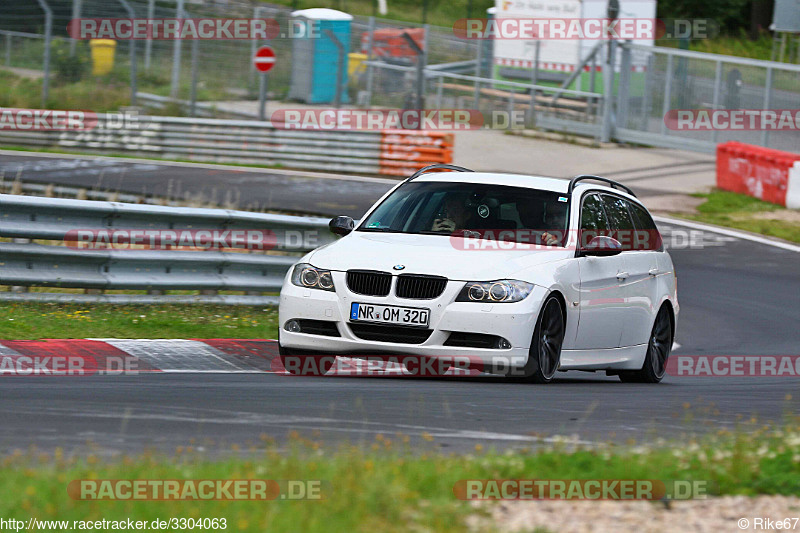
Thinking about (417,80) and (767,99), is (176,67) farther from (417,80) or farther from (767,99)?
(767,99)

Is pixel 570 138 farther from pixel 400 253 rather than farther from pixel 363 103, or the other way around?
pixel 400 253

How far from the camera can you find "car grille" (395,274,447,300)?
8.12 meters

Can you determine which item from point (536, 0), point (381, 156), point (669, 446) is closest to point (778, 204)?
point (381, 156)

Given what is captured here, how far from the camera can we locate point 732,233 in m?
20.6

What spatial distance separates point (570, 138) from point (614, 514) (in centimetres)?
2758

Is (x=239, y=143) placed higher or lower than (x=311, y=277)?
lower

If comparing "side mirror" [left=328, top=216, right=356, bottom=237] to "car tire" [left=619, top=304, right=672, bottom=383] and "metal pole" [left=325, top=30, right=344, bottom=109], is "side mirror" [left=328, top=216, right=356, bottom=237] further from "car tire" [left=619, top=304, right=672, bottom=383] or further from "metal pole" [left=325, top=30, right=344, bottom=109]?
"metal pole" [left=325, top=30, right=344, bottom=109]

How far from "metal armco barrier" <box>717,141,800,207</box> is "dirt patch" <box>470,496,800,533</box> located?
1855 cm

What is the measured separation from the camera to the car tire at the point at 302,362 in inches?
340

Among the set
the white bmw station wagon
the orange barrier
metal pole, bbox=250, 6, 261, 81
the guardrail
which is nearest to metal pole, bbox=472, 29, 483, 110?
metal pole, bbox=250, 6, 261, 81

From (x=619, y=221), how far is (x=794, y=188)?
13.5 m

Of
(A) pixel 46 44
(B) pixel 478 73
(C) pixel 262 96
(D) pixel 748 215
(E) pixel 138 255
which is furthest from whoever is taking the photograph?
(B) pixel 478 73

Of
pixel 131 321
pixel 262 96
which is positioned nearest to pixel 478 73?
pixel 262 96

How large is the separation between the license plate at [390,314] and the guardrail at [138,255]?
10.5 feet
